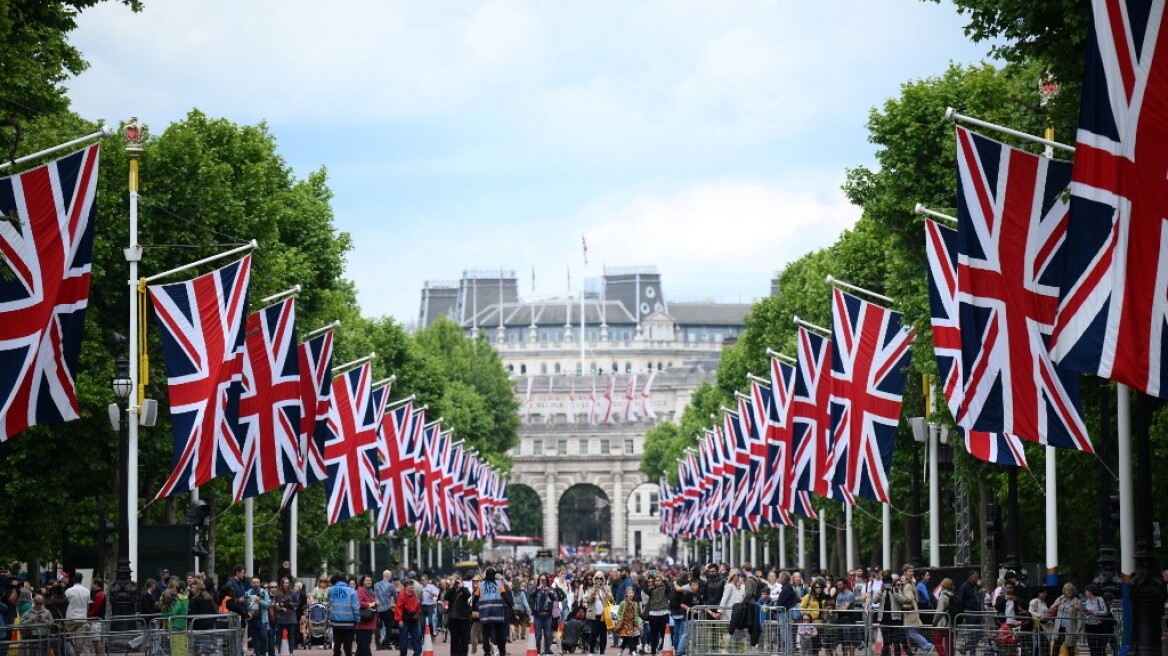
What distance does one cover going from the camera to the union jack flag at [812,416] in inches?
1671

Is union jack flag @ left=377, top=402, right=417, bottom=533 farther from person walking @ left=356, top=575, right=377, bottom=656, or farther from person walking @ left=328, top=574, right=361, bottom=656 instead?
person walking @ left=328, top=574, right=361, bottom=656

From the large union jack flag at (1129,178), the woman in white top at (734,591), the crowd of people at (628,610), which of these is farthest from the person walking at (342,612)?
the large union jack flag at (1129,178)

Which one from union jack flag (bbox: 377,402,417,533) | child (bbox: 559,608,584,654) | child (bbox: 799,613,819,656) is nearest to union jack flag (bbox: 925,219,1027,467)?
child (bbox: 799,613,819,656)

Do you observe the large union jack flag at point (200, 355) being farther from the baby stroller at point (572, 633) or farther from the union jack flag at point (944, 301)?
the baby stroller at point (572, 633)

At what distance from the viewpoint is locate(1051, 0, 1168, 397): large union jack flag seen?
64.3ft

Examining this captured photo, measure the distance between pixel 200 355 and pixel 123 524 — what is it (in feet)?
11.6

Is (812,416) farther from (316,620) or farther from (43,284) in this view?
(43,284)

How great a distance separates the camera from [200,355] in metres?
34.8

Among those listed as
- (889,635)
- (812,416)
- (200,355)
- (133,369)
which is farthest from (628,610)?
(889,635)

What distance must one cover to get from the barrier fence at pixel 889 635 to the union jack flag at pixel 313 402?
8195 millimetres

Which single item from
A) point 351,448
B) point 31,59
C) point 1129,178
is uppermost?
point 31,59

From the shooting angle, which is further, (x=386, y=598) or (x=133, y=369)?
(x=386, y=598)

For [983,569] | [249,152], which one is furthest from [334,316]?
[983,569]

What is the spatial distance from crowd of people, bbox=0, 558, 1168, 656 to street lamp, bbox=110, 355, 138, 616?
0.64 meters
